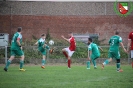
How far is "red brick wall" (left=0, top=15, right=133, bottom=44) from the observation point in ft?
142

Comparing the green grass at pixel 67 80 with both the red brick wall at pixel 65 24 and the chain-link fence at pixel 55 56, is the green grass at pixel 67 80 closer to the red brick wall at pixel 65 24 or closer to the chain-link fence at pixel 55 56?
the chain-link fence at pixel 55 56

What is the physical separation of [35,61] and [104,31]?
48.9 ft

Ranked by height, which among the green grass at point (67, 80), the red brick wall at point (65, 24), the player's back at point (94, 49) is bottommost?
the green grass at point (67, 80)

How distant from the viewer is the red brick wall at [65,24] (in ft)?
142

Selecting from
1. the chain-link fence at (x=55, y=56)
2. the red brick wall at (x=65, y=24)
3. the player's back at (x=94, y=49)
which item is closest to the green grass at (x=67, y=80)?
the player's back at (x=94, y=49)

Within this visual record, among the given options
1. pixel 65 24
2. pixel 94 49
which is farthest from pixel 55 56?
pixel 65 24

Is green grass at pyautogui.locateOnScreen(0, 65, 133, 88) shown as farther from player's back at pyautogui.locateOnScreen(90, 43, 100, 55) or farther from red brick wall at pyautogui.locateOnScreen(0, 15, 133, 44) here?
red brick wall at pyautogui.locateOnScreen(0, 15, 133, 44)

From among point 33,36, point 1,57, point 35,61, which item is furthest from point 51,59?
point 33,36

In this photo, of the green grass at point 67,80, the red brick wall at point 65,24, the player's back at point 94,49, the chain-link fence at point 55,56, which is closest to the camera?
the green grass at point 67,80

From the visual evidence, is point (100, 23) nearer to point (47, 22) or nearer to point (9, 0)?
point (47, 22)

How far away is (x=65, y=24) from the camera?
4372 cm

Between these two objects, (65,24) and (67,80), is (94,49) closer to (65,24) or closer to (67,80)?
(67,80)

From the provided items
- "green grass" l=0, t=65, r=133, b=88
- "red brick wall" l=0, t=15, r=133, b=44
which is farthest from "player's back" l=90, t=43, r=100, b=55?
"red brick wall" l=0, t=15, r=133, b=44

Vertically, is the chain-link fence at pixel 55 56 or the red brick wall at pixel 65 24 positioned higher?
the red brick wall at pixel 65 24
